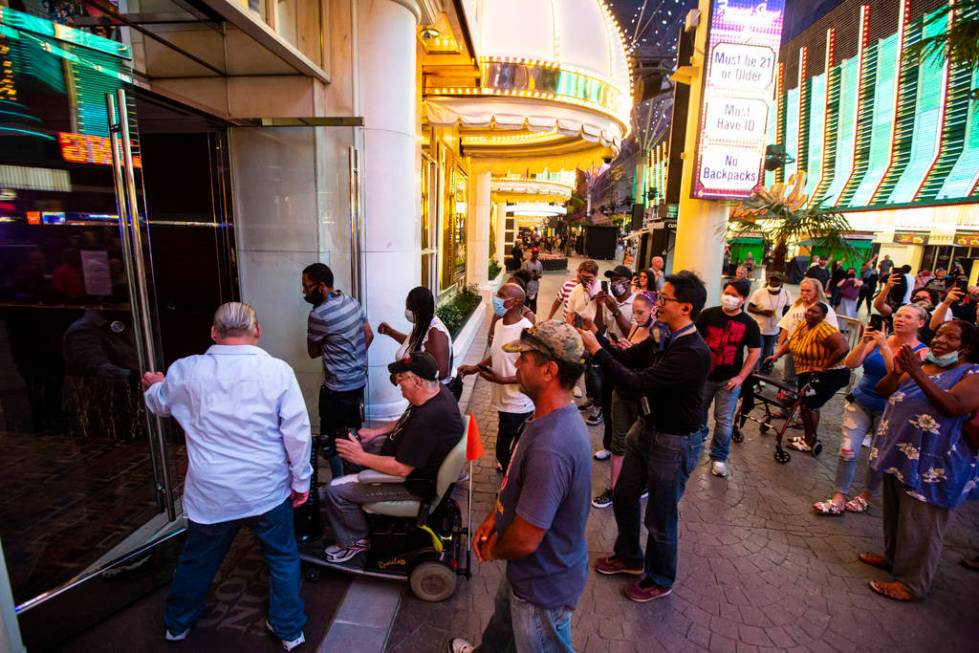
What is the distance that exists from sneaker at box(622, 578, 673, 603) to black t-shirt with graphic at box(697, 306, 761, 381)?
2.28m

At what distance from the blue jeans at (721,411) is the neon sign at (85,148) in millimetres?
5173

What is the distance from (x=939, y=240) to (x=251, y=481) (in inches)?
1016

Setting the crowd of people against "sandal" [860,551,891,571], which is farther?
"sandal" [860,551,891,571]

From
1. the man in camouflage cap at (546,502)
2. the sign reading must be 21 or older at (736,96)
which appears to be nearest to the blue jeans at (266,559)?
the man in camouflage cap at (546,502)

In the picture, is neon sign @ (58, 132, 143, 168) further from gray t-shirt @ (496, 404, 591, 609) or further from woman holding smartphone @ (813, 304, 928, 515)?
woman holding smartphone @ (813, 304, 928, 515)

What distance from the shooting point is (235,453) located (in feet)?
7.77

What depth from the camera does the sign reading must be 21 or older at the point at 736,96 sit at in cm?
771

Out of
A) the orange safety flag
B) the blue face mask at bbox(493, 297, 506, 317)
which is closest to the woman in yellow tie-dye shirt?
the blue face mask at bbox(493, 297, 506, 317)

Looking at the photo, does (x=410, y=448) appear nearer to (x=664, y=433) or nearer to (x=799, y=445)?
(x=664, y=433)

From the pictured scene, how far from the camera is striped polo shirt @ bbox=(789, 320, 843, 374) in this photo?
5.17 m

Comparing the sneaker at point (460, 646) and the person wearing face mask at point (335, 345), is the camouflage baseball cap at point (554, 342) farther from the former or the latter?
the person wearing face mask at point (335, 345)

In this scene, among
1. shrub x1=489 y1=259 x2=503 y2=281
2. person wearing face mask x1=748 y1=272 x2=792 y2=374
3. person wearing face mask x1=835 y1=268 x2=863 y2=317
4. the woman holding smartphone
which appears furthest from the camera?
shrub x1=489 y1=259 x2=503 y2=281

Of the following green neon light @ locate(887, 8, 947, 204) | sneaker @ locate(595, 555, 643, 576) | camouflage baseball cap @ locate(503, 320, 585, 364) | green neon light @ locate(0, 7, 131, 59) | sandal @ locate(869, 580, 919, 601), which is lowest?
sandal @ locate(869, 580, 919, 601)

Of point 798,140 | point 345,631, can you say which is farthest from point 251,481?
point 798,140
